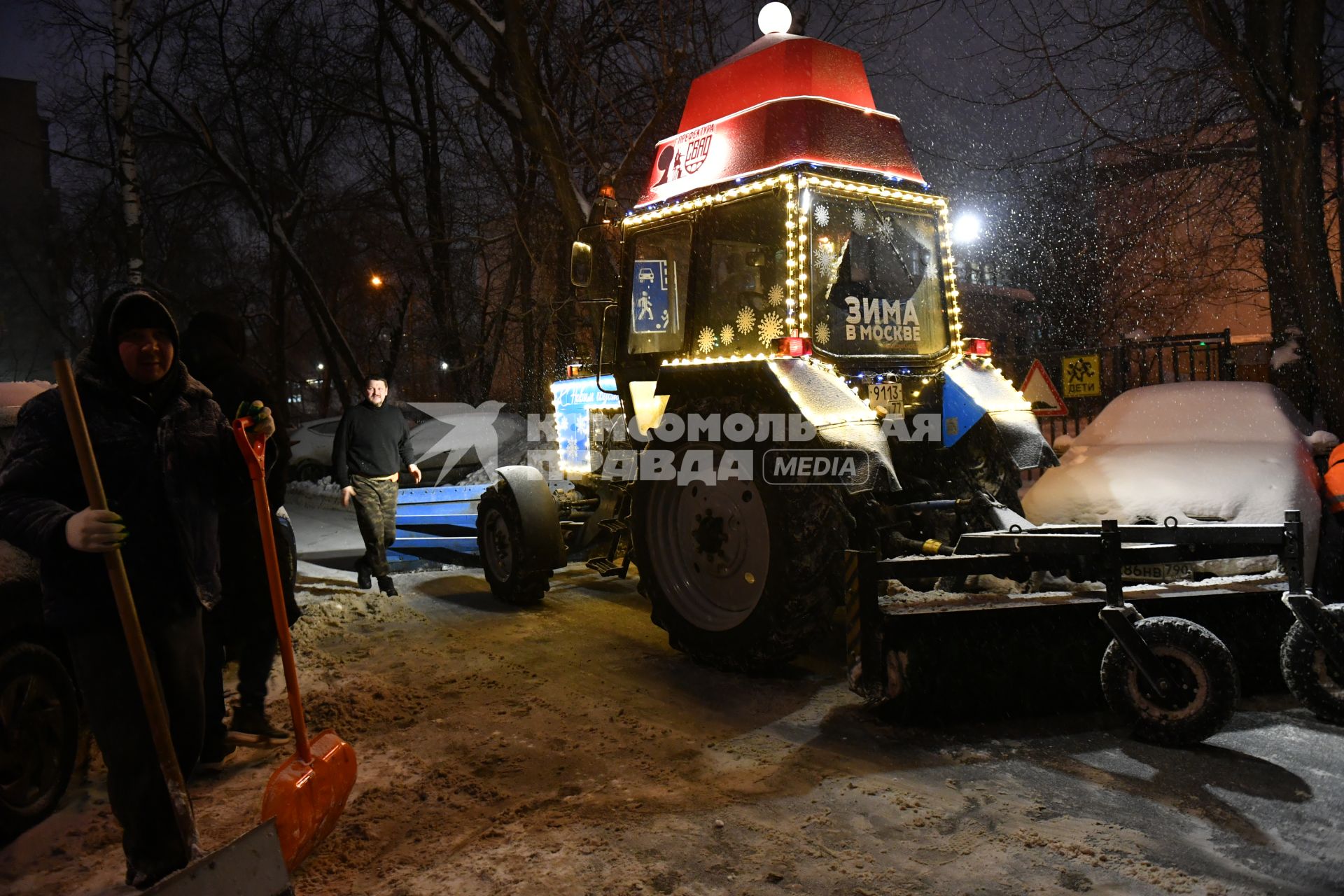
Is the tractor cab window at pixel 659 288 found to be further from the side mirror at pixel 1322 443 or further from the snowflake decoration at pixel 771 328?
the side mirror at pixel 1322 443

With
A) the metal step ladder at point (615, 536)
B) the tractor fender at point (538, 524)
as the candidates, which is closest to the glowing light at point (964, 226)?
the metal step ladder at point (615, 536)

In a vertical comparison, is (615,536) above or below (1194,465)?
below

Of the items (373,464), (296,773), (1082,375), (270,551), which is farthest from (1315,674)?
(1082,375)

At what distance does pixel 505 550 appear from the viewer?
7.27 meters

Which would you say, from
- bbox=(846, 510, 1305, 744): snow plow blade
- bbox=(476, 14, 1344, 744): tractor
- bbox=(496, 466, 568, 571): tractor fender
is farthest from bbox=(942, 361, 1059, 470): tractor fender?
bbox=(496, 466, 568, 571): tractor fender

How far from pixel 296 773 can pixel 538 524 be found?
154 inches

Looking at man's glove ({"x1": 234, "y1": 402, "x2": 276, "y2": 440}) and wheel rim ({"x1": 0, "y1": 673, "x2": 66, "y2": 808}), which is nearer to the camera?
man's glove ({"x1": 234, "y1": 402, "x2": 276, "y2": 440})

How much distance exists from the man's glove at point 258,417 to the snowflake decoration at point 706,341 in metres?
2.83

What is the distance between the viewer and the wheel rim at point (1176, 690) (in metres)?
3.84

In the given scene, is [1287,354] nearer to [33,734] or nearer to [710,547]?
[710,547]

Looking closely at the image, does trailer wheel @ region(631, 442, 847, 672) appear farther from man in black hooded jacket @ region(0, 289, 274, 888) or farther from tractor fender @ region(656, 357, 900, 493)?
man in black hooded jacket @ region(0, 289, 274, 888)

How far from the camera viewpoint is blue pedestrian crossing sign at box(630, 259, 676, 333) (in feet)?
19.3

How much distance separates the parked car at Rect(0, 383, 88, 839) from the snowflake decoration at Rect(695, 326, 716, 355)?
3.51 metres

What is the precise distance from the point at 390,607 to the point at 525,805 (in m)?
3.93
